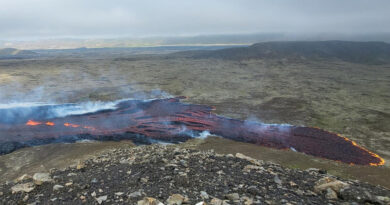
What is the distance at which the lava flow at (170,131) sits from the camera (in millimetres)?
33066

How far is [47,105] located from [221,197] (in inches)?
2107

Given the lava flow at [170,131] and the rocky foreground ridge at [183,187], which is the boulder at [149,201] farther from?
the lava flow at [170,131]

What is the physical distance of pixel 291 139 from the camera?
37.4 meters

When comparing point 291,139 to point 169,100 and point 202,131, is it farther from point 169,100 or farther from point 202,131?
point 169,100

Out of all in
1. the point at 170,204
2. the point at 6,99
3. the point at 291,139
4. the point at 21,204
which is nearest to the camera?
Result: the point at 170,204

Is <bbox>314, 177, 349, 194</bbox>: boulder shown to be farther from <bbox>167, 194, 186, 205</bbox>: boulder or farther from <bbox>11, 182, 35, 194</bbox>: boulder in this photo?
<bbox>11, 182, 35, 194</bbox>: boulder

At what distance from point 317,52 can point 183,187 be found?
7405 inches

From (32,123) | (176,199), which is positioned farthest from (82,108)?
(176,199)

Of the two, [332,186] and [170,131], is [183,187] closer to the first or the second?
[332,186]

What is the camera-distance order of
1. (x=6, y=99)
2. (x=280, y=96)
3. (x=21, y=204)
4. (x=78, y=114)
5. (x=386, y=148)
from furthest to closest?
(x=280, y=96) < (x=6, y=99) < (x=78, y=114) < (x=386, y=148) < (x=21, y=204)

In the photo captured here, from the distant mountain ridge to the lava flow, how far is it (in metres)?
128

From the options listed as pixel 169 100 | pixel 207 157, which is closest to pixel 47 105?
pixel 169 100

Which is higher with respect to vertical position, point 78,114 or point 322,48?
point 322,48

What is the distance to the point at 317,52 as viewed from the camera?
17488 centimetres
